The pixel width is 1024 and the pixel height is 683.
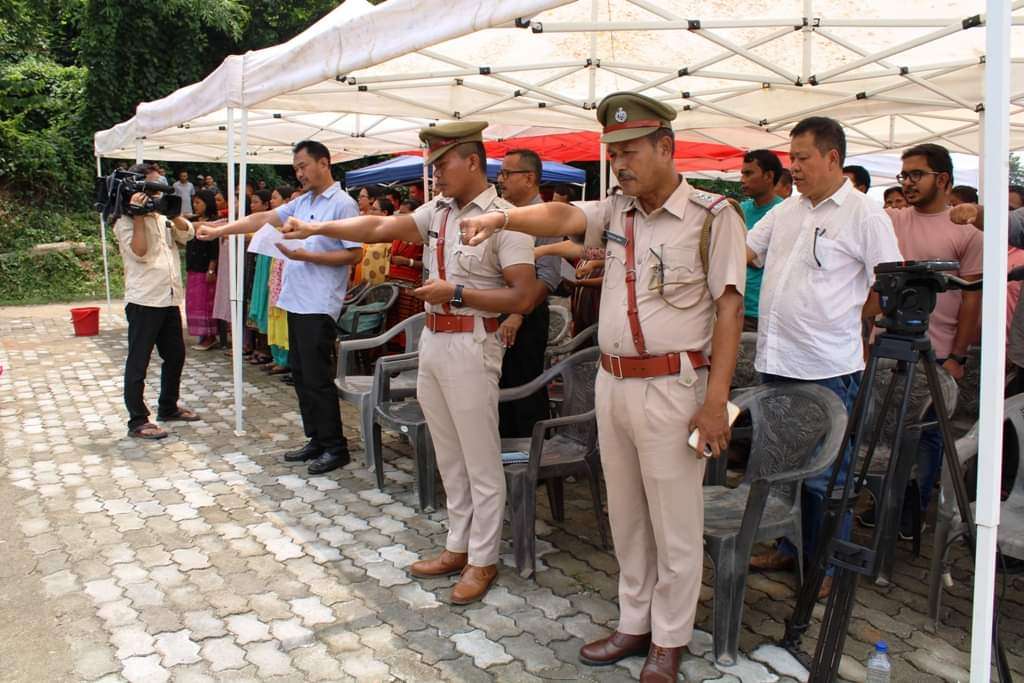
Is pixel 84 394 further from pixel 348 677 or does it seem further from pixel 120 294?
pixel 120 294

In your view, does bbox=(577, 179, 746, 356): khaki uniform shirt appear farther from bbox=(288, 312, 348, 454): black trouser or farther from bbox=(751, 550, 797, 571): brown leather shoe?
bbox=(288, 312, 348, 454): black trouser

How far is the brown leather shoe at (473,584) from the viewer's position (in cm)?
329

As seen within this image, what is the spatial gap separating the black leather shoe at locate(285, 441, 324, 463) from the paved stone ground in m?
0.09

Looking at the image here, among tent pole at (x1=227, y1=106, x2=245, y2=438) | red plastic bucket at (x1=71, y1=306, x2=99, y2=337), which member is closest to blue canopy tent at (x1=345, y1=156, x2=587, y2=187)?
red plastic bucket at (x1=71, y1=306, x2=99, y2=337)

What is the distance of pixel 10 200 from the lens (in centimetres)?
1709

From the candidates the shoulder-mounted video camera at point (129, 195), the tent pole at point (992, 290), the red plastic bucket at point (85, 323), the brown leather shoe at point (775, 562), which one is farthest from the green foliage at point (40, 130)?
the tent pole at point (992, 290)

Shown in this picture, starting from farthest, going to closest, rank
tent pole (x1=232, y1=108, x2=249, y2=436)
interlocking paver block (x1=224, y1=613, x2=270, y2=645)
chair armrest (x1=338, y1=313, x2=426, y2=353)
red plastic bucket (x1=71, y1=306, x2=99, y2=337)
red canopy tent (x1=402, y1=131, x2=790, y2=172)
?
red canopy tent (x1=402, y1=131, x2=790, y2=172) < red plastic bucket (x1=71, y1=306, x2=99, y2=337) < tent pole (x1=232, y1=108, x2=249, y2=436) < chair armrest (x1=338, y1=313, x2=426, y2=353) < interlocking paver block (x1=224, y1=613, x2=270, y2=645)

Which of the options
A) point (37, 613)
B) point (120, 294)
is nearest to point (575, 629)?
point (37, 613)

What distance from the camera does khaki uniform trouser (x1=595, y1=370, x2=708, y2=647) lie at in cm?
257

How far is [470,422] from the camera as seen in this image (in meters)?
3.30

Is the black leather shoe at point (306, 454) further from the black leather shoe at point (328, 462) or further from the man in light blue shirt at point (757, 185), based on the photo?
the man in light blue shirt at point (757, 185)

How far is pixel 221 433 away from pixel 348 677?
11.6ft

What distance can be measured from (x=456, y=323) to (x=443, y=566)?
3.41 feet

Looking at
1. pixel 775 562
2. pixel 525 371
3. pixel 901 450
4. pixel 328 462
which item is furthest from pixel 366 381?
pixel 901 450
